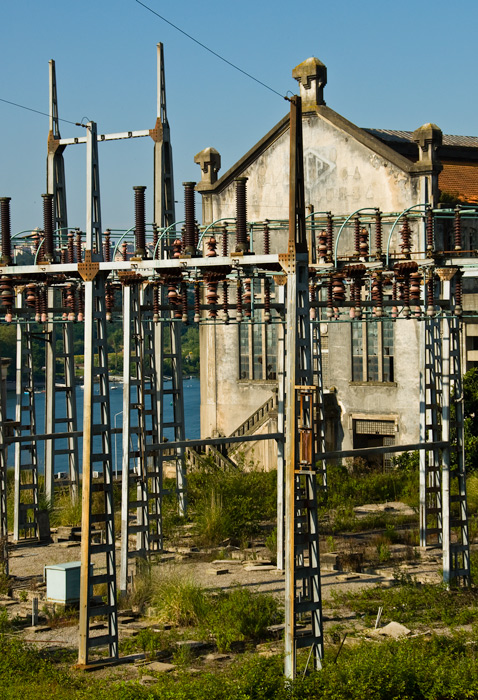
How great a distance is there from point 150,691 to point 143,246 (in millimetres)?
6888

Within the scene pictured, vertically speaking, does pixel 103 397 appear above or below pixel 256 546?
above

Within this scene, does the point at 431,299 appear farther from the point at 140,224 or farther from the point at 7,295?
the point at 7,295

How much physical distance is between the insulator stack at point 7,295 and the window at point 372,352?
16.3m

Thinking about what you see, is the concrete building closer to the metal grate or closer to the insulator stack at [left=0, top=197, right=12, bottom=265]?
the metal grate

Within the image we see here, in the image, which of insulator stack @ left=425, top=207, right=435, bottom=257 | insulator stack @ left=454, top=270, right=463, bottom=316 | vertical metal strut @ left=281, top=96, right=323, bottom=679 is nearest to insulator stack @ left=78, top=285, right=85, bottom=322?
insulator stack @ left=425, top=207, right=435, bottom=257

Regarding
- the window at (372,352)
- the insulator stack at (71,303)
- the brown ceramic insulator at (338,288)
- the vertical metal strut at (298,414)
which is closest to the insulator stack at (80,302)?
the insulator stack at (71,303)

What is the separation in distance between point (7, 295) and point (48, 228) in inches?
119

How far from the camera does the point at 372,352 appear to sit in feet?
119

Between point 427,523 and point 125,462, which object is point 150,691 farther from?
point 427,523

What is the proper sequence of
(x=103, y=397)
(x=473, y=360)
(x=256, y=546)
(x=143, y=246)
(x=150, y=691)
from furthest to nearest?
1. (x=473, y=360)
2. (x=256, y=546)
3. (x=143, y=246)
4. (x=103, y=397)
5. (x=150, y=691)

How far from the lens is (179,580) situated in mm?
18094

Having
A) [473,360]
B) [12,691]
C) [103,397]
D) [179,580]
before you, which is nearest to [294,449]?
[103,397]

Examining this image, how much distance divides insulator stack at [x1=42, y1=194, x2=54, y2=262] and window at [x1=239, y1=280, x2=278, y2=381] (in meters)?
21.2

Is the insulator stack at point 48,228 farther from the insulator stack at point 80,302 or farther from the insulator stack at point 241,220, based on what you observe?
the insulator stack at point 80,302
